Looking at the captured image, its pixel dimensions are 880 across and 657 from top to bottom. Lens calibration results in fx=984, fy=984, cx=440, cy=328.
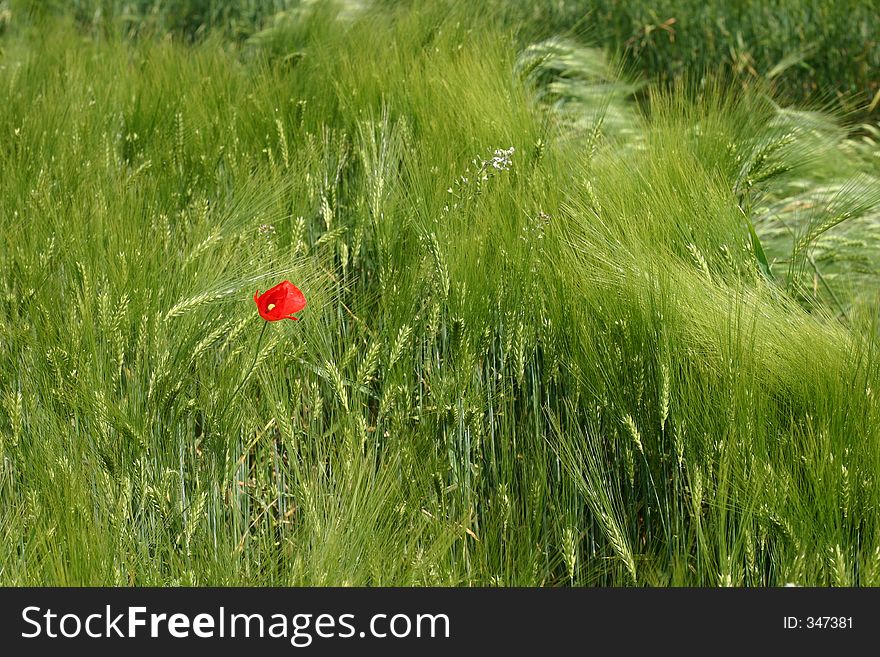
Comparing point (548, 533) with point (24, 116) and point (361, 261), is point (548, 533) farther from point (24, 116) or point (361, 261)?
point (24, 116)

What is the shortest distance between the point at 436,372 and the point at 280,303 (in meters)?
0.25

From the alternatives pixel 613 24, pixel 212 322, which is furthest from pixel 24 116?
pixel 613 24

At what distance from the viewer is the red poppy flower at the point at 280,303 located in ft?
4.28

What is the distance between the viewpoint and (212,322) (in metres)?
1.40

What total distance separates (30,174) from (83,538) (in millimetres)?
974

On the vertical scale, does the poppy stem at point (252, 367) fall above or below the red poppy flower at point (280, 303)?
Answer: below

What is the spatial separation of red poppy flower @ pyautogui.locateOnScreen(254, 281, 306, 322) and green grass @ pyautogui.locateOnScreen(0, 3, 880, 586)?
0.07 metres

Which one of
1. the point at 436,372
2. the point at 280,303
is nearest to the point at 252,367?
the point at 280,303

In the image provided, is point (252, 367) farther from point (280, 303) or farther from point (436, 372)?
point (436, 372)

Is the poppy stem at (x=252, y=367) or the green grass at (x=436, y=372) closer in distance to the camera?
the green grass at (x=436, y=372)

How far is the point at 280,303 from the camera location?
4.31ft

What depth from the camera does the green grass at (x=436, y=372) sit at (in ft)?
3.82

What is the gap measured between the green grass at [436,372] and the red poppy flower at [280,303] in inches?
2.6

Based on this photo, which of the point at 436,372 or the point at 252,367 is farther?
the point at 436,372
